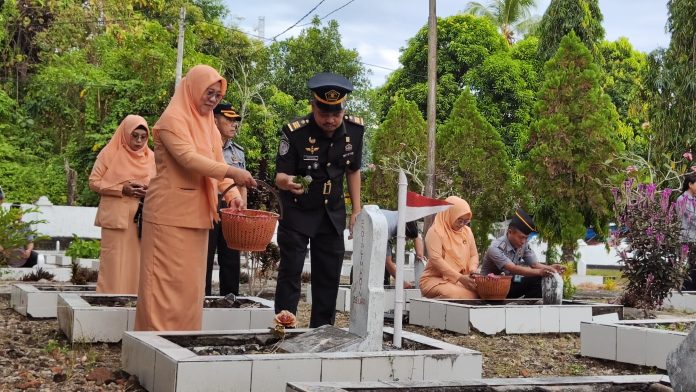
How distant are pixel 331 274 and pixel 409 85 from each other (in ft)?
95.6

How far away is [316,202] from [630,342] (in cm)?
263

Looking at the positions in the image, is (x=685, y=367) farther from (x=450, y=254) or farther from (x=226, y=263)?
(x=450, y=254)

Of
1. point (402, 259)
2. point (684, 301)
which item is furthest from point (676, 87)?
point (402, 259)

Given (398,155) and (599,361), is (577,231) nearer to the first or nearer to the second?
(398,155)

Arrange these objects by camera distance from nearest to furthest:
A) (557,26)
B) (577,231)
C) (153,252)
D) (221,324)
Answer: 1. (153,252)
2. (221,324)
3. (577,231)
4. (557,26)

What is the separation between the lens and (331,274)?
20.0ft

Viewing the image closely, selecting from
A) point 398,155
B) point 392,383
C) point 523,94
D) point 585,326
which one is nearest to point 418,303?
point 585,326

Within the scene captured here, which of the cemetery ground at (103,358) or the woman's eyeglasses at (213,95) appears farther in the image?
the woman's eyeglasses at (213,95)

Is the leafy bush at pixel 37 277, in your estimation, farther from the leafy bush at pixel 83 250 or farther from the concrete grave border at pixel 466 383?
the concrete grave border at pixel 466 383

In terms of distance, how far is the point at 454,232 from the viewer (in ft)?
30.5

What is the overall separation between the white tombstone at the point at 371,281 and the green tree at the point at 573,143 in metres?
14.5

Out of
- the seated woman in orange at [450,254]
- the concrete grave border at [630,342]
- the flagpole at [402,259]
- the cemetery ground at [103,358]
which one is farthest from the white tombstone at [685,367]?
the seated woman in orange at [450,254]

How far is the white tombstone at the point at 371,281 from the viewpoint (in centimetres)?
498

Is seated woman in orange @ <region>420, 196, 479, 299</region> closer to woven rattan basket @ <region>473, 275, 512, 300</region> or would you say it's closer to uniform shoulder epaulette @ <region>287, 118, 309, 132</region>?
woven rattan basket @ <region>473, 275, 512, 300</region>
